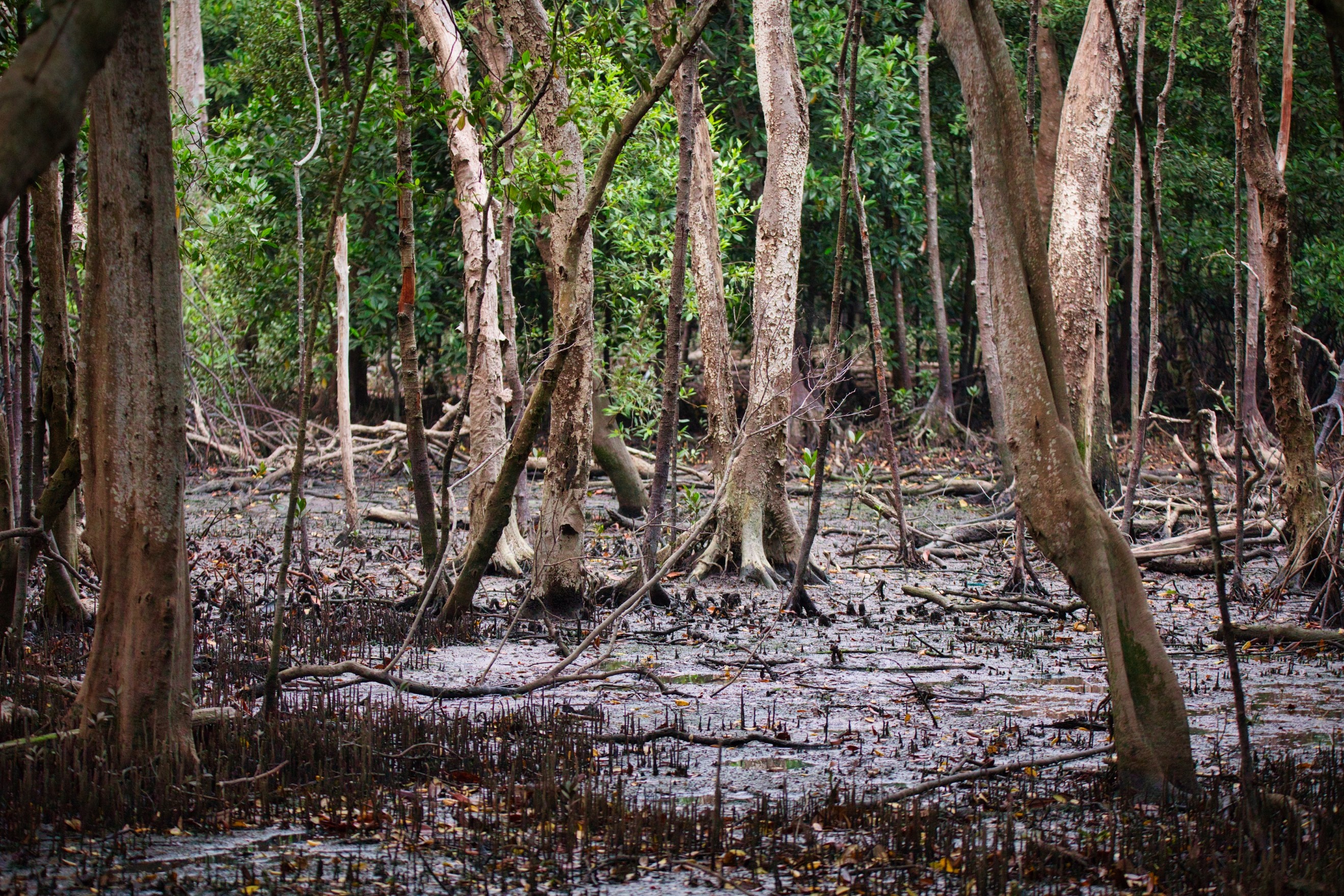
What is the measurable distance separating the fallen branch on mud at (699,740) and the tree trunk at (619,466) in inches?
334

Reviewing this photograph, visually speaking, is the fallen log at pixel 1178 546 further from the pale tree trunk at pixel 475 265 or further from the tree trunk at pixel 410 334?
the tree trunk at pixel 410 334

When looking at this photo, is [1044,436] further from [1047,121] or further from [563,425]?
[1047,121]

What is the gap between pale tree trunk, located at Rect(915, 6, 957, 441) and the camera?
19312 mm

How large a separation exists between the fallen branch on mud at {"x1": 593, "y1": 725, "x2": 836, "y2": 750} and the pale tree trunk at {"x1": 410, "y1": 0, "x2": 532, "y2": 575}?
3994mm

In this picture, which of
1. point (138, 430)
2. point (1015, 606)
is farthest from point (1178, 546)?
point (138, 430)

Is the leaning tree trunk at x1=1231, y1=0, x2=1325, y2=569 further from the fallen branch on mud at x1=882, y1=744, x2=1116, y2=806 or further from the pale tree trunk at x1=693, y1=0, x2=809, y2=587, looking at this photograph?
the fallen branch on mud at x1=882, y1=744, x2=1116, y2=806

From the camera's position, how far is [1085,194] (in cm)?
1231

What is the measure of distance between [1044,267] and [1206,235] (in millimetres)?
17854

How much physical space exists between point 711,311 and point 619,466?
3593 millimetres

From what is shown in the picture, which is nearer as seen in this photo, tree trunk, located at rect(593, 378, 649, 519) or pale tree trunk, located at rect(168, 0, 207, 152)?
tree trunk, located at rect(593, 378, 649, 519)

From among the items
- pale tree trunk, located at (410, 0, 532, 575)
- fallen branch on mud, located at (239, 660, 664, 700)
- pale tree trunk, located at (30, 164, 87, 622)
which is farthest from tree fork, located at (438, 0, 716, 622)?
pale tree trunk, located at (30, 164, 87, 622)

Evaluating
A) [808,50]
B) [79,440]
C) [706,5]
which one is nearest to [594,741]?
[79,440]

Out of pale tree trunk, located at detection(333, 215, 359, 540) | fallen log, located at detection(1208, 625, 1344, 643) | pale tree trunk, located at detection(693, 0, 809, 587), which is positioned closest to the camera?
fallen log, located at detection(1208, 625, 1344, 643)

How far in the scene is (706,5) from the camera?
6090 millimetres
